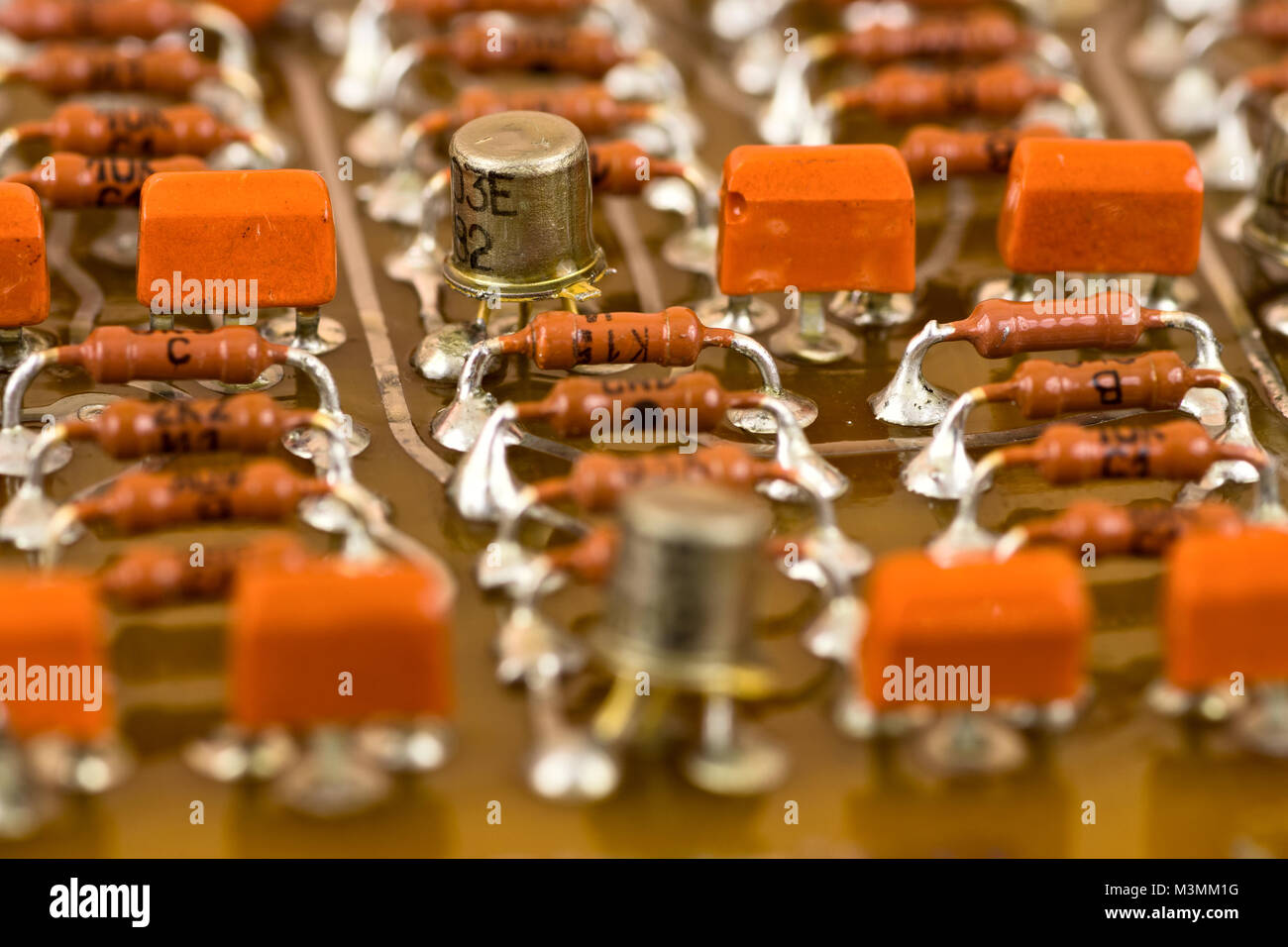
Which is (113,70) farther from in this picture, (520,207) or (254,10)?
(520,207)

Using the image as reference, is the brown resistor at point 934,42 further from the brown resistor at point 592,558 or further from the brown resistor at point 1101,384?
the brown resistor at point 592,558

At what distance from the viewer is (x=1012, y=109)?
5555mm

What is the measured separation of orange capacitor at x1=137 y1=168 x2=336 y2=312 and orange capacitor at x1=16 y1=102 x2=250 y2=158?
1.95 ft

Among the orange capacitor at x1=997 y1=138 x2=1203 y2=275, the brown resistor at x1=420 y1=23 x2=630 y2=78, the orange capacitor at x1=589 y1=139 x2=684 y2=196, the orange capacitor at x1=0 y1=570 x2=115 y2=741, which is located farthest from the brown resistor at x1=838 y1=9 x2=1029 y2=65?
the orange capacitor at x1=0 y1=570 x2=115 y2=741

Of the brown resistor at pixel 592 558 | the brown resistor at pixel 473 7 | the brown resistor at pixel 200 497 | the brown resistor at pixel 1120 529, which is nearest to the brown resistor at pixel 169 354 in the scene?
the brown resistor at pixel 200 497

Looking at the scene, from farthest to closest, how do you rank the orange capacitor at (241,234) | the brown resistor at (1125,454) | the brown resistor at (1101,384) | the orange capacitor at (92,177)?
the orange capacitor at (92,177) < the orange capacitor at (241,234) < the brown resistor at (1101,384) < the brown resistor at (1125,454)

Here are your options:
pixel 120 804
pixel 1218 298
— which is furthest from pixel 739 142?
pixel 120 804

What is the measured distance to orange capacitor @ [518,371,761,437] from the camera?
14.2 ft

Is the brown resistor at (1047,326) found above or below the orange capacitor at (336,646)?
above

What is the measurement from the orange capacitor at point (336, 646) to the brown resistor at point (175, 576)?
206 millimetres

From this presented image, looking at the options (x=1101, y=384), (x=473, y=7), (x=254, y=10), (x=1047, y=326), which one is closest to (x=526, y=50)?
(x=473, y=7)

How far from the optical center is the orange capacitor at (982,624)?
3721 millimetres

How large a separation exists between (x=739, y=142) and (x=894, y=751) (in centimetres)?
221

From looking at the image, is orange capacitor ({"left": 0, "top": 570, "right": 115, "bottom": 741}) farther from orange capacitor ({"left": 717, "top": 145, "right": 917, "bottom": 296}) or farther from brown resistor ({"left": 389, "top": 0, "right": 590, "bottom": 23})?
brown resistor ({"left": 389, "top": 0, "right": 590, "bottom": 23})
